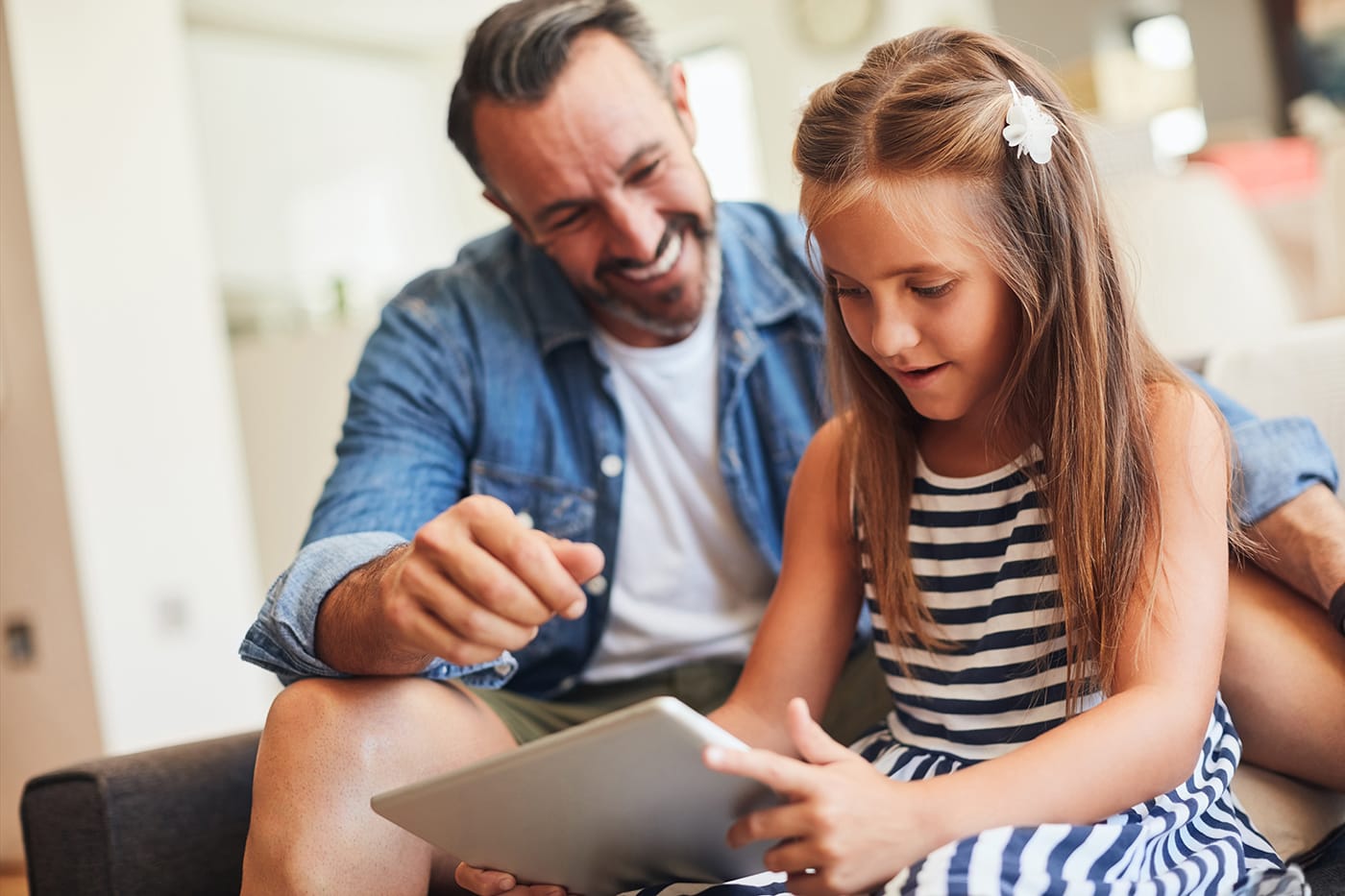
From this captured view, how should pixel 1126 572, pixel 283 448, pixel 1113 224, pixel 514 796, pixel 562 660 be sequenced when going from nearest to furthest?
pixel 514 796, pixel 1126 572, pixel 1113 224, pixel 562 660, pixel 283 448

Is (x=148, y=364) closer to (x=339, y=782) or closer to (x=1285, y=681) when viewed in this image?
(x=339, y=782)

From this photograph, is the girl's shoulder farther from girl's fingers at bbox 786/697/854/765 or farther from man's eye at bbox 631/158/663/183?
man's eye at bbox 631/158/663/183

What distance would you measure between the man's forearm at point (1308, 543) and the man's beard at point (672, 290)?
0.67 m

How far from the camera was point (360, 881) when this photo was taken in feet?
3.31

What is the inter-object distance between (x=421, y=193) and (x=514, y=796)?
7.32 metres

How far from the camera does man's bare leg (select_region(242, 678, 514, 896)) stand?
992 millimetres

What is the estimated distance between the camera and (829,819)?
77 cm

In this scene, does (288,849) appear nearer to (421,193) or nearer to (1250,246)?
(1250,246)

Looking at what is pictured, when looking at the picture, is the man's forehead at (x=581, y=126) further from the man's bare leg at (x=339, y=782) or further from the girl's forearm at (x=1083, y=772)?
the girl's forearm at (x=1083, y=772)

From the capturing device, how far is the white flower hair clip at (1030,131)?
97 cm

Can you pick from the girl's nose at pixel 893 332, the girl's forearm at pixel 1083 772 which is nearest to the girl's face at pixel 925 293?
the girl's nose at pixel 893 332

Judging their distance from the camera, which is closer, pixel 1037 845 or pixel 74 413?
pixel 1037 845

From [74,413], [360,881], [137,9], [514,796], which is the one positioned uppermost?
[137,9]

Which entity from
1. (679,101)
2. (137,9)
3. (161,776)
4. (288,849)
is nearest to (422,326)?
(679,101)
